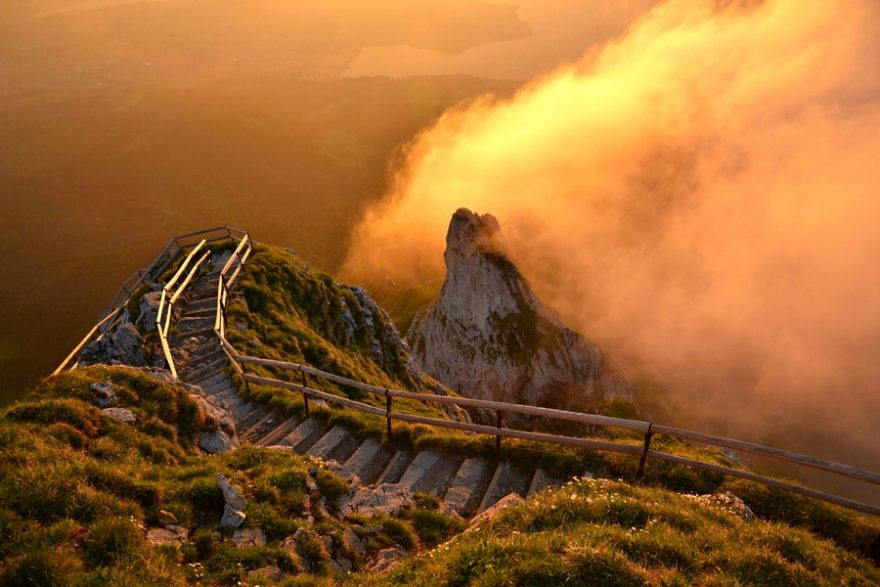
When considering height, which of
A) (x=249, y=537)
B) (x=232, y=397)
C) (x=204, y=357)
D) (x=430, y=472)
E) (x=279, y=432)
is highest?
(x=430, y=472)

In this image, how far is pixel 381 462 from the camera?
12953mm

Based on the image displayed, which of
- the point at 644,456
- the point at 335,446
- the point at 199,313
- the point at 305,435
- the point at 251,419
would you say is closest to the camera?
the point at 644,456

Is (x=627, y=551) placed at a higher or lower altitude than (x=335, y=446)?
higher

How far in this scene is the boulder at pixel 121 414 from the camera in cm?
1108

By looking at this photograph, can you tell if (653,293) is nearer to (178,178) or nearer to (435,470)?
(435,470)

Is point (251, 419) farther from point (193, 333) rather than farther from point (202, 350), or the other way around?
point (193, 333)

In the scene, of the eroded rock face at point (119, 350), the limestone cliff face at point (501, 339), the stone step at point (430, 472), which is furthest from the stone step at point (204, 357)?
the limestone cliff face at point (501, 339)

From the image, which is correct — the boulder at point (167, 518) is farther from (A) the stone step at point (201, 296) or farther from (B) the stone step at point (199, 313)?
(A) the stone step at point (201, 296)

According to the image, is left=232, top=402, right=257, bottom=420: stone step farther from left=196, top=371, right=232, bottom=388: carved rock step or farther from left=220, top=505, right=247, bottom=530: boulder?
left=220, top=505, right=247, bottom=530: boulder

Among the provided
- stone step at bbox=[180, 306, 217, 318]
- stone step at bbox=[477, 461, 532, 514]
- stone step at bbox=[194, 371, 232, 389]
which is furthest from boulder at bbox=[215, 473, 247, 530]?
stone step at bbox=[180, 306, 217, 318]

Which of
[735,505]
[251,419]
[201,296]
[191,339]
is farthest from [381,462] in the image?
[201,296]

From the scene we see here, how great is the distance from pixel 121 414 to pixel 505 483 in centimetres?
939

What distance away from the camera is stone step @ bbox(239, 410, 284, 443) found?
50.1 ft

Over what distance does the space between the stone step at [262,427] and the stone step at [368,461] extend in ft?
12.8
